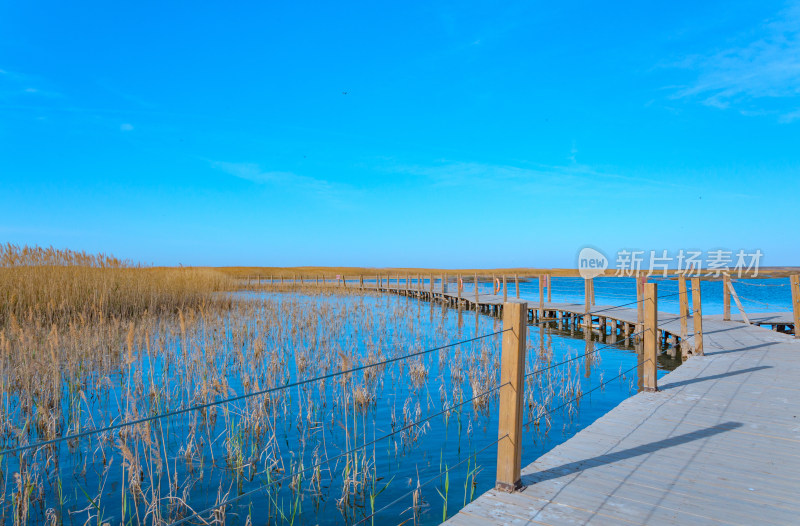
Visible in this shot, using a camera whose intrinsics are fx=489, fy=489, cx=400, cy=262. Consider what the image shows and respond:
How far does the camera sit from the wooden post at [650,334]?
19.8 ft

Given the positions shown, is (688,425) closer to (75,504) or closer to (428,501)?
(428,501)

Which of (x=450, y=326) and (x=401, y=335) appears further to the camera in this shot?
(x=450, y=326)

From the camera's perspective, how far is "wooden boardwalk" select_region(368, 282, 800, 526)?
3.13 metres

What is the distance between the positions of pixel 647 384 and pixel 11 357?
991 centimetres

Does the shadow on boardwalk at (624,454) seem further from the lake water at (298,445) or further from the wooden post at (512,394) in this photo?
the lake water at (298,445)

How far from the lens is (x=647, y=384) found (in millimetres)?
6293

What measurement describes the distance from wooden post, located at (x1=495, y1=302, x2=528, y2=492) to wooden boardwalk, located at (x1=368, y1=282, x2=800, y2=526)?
0.50ft

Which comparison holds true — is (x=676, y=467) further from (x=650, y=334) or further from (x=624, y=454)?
(x=650, y=334)

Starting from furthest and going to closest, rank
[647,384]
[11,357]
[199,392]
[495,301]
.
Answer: [495,301] → [11,357] → [199,392] → [647,384]

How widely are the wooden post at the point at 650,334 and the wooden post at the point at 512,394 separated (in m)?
3.41

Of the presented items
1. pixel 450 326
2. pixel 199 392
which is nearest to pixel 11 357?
pixel 199 392

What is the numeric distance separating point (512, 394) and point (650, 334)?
3555mm

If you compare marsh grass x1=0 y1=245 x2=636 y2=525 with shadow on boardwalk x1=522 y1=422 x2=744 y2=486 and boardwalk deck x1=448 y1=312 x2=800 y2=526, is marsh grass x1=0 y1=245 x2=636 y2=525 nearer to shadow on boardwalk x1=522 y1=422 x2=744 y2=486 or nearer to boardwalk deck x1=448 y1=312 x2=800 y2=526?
shadow on boardwalk x1=522 y1=422 x2=744 y2=486

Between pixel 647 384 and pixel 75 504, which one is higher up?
pixel 647 384
